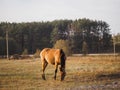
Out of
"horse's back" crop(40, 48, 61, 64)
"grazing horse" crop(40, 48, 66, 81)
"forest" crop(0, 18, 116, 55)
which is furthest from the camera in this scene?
"forest" crop(0, 18, 116, 55)

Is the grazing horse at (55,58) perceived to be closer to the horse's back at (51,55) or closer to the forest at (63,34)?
the horse's back at (51,55)

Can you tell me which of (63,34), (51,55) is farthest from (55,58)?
(63,34)

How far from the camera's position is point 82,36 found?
80875 mm

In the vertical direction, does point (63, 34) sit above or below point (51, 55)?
above

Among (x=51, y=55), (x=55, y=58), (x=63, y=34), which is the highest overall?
(x=63, y=34)

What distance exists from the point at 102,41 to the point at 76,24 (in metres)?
11.1

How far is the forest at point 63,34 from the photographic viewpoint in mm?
77562

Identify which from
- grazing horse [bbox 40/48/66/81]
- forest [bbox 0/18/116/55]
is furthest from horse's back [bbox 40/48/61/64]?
forest [bbox 0/18/116/55]

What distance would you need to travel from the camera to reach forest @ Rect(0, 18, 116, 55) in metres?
77.6

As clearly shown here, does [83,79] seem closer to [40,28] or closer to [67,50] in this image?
[67,50]

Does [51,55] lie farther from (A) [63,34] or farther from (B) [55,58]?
(A) [63,34]

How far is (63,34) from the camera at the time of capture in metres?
85.1

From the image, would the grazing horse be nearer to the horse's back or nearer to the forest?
the horse's back

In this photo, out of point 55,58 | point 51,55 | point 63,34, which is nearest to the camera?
point 55,58
